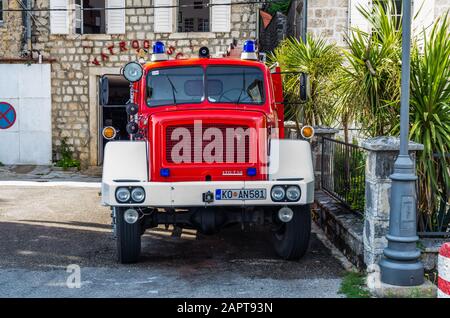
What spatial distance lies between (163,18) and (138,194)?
11707 millimetres

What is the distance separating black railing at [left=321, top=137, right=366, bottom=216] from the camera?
836 cm

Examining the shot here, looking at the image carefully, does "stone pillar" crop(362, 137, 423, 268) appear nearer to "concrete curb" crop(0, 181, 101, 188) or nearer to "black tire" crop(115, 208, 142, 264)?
"black tire" crop(115, 208, 142, 264)

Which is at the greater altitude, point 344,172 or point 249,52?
point 249,52

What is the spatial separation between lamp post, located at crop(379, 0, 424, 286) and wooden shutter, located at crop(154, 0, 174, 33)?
1218 cm

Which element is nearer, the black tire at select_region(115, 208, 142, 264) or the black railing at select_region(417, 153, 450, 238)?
the black railing at select_region(417, 153, 450, 238)

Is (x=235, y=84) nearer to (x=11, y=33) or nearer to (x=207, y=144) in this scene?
(x=207, y=144)

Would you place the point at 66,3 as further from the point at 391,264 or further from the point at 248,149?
the point at 391,264

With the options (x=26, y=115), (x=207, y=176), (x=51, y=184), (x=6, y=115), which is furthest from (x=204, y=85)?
(x=6, y=115)

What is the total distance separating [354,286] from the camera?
254 inches

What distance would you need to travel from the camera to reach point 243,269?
285 inches

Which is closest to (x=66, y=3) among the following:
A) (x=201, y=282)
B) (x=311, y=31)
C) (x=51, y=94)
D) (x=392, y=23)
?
(x=51, y=94)

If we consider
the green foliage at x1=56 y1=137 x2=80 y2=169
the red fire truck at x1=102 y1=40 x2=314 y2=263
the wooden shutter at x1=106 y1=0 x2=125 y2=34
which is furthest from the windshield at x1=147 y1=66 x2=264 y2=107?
the green foliage at x1=56 y1=137 x2=80 y2=169

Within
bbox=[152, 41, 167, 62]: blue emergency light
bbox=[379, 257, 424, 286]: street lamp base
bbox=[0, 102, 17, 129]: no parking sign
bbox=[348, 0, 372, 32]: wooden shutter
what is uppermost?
bbox=[348, 0, 372, 32]: wooden shutter
